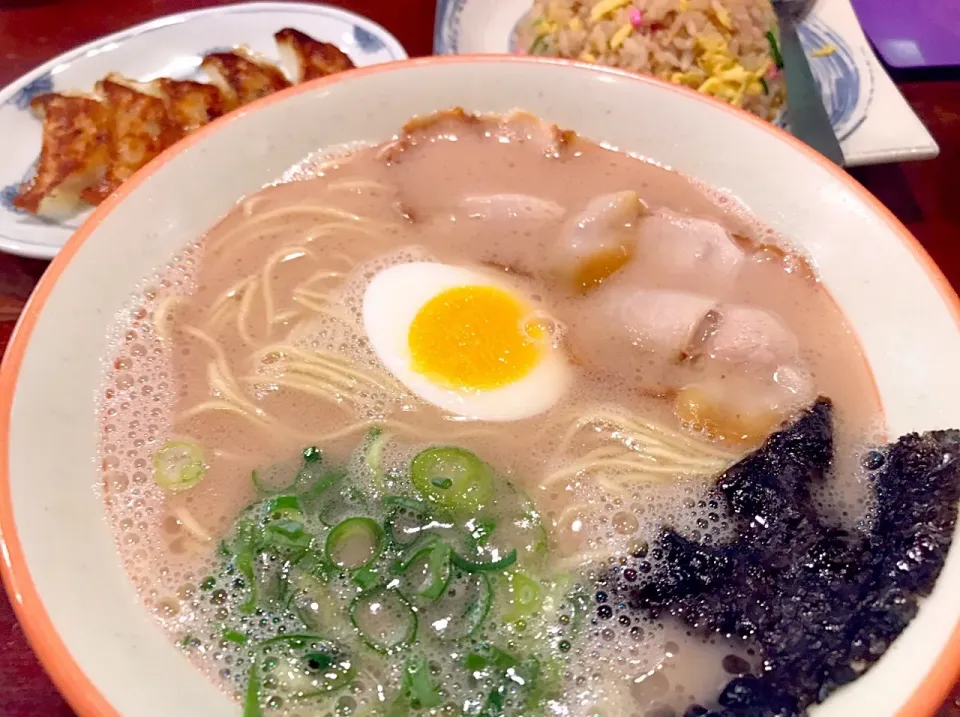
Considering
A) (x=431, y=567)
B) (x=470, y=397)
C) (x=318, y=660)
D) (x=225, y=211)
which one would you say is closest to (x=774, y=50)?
(x=470, y=397)

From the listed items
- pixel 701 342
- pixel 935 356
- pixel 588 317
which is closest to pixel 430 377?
pixel 588 317

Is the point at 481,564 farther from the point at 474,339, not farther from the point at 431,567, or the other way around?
the point at 474,339

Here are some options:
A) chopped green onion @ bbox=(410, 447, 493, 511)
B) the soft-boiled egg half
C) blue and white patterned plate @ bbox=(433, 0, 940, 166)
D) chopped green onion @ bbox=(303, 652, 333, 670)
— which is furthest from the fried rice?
chopped green onion @ bbox=(303, 652, 333, 670)

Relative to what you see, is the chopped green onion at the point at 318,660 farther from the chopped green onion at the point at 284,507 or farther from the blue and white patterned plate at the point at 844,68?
the blue and white patterned plate at the point at 844,68

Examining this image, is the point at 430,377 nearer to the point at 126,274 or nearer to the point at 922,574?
the point at 126,274

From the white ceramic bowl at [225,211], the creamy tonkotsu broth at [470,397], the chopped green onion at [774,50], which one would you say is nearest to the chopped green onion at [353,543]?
the creamy tonkotsu broth at [470,397]
